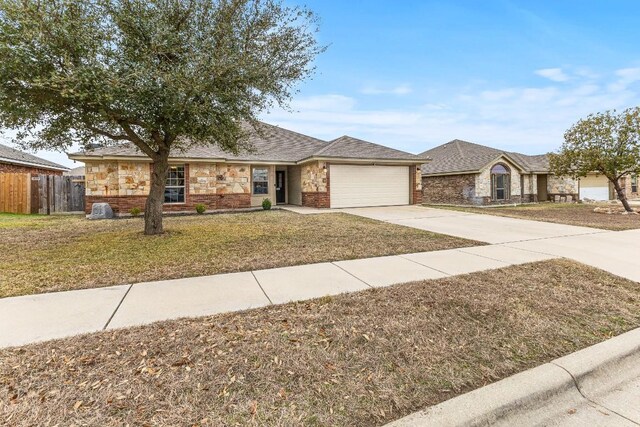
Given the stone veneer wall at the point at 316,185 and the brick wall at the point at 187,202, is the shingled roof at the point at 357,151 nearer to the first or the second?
the stone veneer wall at the point at 316,185

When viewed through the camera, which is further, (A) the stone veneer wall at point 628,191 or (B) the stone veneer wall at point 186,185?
(A) the stone veneer wall at point 628,191

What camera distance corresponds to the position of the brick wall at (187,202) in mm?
13797

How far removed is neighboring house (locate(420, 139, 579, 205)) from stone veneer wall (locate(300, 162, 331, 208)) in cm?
1045

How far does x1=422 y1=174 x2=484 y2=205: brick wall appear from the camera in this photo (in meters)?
20.7

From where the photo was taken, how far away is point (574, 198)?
24500mm

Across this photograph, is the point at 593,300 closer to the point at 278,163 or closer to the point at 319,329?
the point at 319,329

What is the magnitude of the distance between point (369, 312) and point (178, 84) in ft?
17.3

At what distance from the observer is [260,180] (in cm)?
1770

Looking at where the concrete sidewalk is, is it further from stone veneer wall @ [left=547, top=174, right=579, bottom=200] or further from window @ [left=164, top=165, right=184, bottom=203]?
stone veneer wall @ [left=547, top=174, right=579, bottom=200]

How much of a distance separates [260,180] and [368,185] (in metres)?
6.07

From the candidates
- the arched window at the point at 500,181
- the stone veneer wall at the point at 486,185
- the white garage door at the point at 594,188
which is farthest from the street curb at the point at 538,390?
the white garage door at the point at 594,188

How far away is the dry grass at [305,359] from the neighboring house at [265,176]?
11.4 metres

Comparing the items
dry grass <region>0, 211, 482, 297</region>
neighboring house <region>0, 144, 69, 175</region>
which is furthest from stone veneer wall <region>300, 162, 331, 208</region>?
neighboring house <region>0, 144, 69, 175</region>

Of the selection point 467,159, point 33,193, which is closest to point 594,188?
point 467,159
